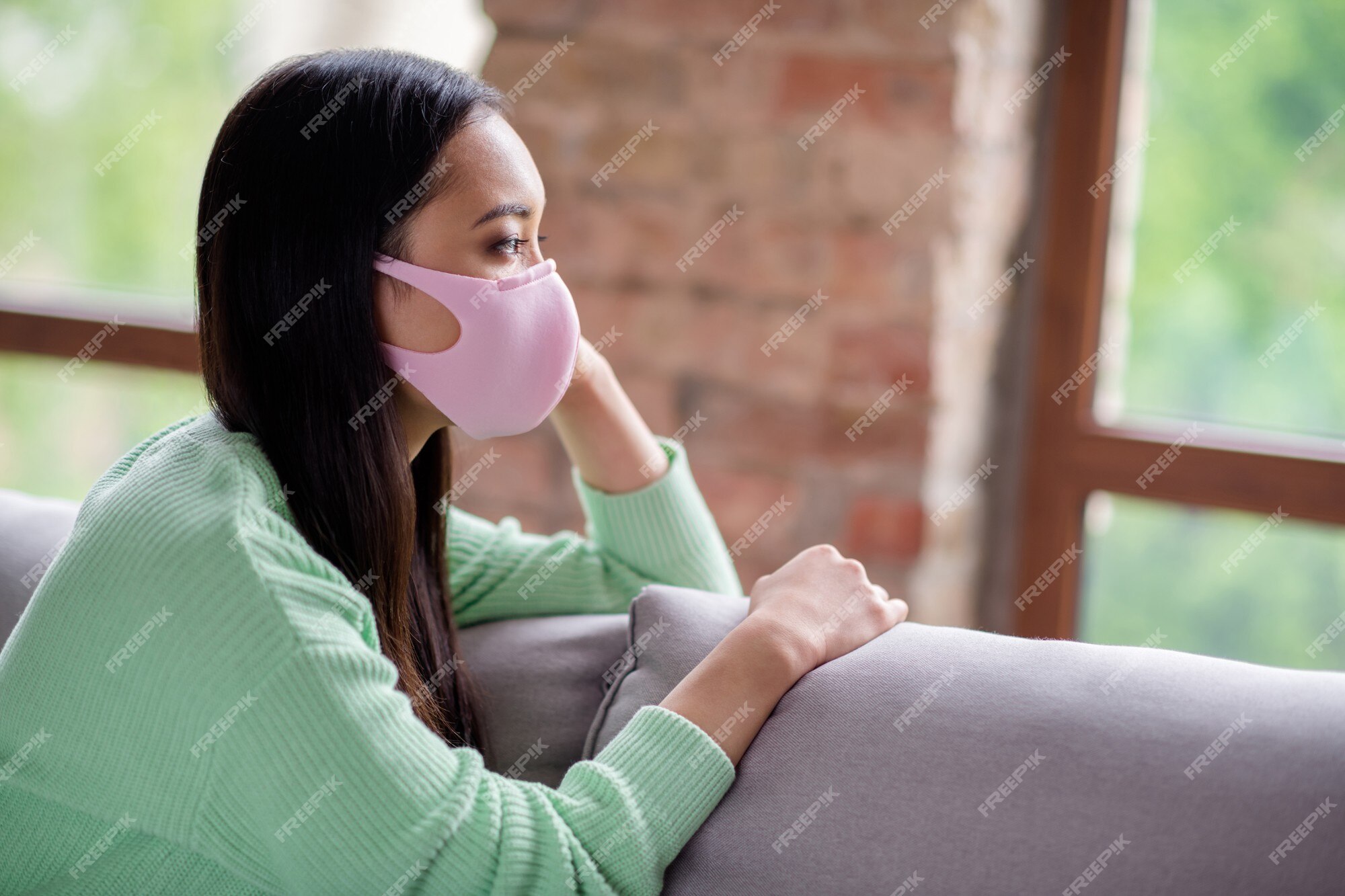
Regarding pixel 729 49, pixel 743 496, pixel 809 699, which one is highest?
pixel 729 49

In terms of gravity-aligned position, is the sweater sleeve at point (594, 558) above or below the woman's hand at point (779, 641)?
below

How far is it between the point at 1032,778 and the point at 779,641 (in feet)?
0.71

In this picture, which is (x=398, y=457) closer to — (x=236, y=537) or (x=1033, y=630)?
(x=236, y=537)

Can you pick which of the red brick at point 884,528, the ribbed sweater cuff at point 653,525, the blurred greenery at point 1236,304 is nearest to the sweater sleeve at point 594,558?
the ribbed sweater cuff at point 653,525

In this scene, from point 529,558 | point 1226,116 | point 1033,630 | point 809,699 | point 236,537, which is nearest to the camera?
point 236,537

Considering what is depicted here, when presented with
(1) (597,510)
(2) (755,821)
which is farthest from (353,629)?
(1) (597,510)

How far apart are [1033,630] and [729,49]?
100 centimetres

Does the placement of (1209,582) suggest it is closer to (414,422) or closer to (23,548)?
(414,422)

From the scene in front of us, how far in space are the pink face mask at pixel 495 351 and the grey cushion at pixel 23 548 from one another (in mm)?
494

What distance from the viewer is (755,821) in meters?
0.94

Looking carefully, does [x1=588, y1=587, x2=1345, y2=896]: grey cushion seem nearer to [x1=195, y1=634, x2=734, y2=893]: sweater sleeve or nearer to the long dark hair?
[x1=195, y1=634, x2=734, y2=893]: sweater sleeve

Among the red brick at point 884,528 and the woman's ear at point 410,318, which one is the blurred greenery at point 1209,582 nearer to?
the red brick at point 884,528

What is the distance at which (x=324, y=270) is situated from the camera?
962 millimetres

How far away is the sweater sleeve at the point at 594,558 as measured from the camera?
1266 millimetres
